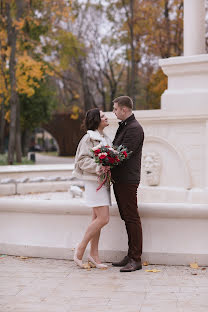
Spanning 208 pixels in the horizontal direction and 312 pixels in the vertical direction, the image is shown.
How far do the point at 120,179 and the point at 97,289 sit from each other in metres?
1.24

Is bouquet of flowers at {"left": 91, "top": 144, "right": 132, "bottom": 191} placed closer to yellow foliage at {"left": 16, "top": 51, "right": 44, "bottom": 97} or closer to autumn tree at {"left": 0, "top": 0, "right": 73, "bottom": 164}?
autumn tree at {"left": 0, "top": 0, "right": 73, "bottom": 164}

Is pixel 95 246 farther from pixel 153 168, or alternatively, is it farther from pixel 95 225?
pixel 153 168

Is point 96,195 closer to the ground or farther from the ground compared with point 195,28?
closer to the ground

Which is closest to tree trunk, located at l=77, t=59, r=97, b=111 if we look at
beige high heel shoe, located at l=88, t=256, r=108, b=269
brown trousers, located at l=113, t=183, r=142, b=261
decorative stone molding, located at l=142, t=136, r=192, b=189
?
decorative stone molding, located at l=142, t=136, r=192, b=189

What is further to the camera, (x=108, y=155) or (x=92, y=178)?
(x=92, y=178)

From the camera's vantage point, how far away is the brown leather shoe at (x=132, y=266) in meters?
5.36

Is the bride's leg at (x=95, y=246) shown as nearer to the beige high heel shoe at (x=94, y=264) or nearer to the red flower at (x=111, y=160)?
the beige high heel shoe at (x=94, y=264)

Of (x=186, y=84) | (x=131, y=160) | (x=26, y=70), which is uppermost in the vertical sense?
(x=26, y=70)

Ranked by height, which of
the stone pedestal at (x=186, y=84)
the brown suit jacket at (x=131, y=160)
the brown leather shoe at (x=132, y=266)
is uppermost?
the stone pedestal at (x=186, y=84)

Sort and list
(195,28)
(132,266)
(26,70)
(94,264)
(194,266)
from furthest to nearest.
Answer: (26,70)
(195,28)
(94,264)
(194,266)
(132,266)

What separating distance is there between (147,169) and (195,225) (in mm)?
2285

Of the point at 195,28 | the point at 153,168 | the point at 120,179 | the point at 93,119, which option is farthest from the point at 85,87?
the point at 120,179

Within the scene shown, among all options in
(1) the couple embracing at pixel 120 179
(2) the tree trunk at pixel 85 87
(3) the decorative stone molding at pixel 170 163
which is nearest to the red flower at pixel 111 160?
(1) the couple embracing at pixel 120 179

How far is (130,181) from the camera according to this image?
5.41 meters
